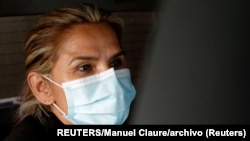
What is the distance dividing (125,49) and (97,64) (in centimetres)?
12

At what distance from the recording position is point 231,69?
139 cm

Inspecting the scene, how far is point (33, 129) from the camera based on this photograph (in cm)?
118

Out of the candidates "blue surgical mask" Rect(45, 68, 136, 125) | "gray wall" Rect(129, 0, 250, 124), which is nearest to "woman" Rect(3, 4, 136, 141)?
"blue surgical mask" Rect(45, 68, 136, 125)

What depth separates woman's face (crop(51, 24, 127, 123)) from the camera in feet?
3.85

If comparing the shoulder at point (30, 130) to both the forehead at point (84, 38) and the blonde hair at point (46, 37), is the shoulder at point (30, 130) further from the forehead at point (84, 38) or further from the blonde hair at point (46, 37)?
the forehead at point (84, 38)

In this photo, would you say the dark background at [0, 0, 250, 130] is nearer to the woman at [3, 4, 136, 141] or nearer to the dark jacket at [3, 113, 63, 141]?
the woman at [3, 4, 136, 141]

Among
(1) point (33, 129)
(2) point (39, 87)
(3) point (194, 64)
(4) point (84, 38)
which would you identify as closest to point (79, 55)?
(4) point (84, 38)

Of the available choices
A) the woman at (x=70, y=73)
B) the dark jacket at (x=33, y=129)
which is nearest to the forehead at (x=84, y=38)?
the woman at (x=70, y=73)

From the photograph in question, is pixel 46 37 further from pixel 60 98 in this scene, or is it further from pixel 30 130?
pixel 30 130

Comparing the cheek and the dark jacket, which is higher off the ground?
the cheek

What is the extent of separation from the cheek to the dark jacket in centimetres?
4

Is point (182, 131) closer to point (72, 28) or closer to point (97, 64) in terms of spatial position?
point (97, 64)

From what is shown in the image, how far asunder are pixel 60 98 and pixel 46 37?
21cm

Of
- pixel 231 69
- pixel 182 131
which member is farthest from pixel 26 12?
pixel 231 69
